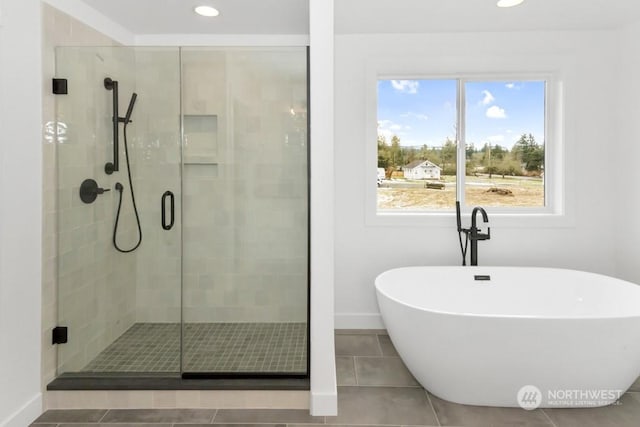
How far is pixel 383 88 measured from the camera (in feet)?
11.0

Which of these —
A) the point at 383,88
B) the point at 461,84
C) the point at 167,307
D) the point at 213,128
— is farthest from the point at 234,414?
the point at 461,84

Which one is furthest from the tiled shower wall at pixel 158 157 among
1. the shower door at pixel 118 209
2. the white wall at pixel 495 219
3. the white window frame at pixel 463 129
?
the white window frame at pixel 463 129

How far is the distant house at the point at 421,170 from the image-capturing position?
11.1 ft

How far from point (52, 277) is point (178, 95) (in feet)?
4.00

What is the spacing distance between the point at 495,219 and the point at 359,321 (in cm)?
137

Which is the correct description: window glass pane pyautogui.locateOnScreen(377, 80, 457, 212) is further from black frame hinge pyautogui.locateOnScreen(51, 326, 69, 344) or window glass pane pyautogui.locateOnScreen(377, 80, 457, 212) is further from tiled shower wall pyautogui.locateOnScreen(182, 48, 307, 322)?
black frame hinge pyautogui.locateOnScreen(51, 326, 69, 344)

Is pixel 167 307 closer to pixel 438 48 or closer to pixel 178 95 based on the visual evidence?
pixel 178 95

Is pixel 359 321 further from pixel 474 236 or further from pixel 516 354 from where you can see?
pixel 516 354

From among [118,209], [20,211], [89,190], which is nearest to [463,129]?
[118,209]

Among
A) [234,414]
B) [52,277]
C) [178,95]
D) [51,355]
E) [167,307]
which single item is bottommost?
[234,414]

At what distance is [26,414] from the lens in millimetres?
1995

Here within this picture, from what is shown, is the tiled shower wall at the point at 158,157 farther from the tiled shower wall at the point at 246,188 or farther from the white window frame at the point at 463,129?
the white window frame at the point at 463,129

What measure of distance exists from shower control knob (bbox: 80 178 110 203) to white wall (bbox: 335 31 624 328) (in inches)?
66.9

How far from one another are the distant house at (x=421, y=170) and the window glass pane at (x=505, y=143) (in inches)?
10.4
